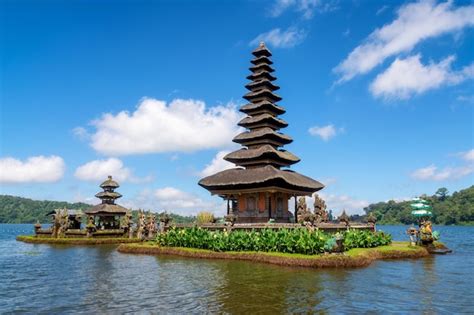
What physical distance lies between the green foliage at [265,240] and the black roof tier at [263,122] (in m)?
14.8

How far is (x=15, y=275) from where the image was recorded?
933 inches

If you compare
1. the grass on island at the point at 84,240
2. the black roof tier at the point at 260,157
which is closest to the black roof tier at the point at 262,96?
the black roof tier at the point at 260,157

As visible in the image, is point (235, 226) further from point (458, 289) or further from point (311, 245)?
point (458, 289)

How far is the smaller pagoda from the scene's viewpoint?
58.5 meters

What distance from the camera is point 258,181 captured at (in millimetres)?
35469

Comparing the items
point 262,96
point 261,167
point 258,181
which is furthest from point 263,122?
point 258,181

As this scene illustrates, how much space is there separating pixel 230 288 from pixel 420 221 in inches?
942

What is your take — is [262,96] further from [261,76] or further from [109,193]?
[109,193]

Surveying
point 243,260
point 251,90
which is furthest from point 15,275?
point 251,90

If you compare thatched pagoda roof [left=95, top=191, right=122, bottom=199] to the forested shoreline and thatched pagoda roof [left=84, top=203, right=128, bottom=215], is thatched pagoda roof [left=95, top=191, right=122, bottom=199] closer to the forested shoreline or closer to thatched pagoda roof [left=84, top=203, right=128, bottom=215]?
thatched pagoda roof [left=84, top=203, right=128, bottom=215]

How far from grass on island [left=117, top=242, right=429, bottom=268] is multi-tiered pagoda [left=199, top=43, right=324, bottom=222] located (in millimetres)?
8805

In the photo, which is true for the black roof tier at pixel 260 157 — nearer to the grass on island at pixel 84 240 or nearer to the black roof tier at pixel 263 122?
the black roof tier at pixel 263 122

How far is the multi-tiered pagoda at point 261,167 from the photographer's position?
3712cm

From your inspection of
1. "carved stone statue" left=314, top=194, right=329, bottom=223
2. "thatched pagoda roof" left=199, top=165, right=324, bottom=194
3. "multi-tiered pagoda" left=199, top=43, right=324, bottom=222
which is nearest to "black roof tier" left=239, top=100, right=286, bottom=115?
"multi-tiered pagoda" left=199, top=43, right=324, bottom=222
